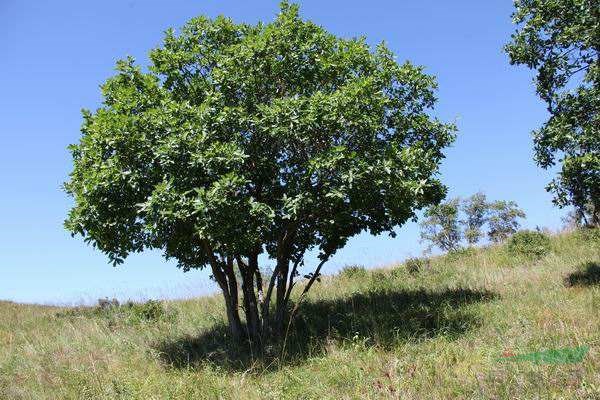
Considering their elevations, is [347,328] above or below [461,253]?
below

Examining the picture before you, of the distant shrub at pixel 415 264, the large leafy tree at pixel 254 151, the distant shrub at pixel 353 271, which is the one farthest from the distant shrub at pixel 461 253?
the large leafy tree at pixel 254 151

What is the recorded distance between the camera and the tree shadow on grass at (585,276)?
1424cm

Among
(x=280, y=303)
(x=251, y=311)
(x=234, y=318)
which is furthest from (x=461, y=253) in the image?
(x=234, y=318)

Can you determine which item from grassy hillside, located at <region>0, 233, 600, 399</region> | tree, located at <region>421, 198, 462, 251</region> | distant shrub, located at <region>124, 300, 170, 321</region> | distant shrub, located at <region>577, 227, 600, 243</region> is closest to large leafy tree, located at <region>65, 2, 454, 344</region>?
grassy hillside, located at <region>0, 233, 600, 399</region>

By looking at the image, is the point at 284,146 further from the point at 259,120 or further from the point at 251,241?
the point at 251,241

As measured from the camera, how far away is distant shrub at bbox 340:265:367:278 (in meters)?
19.8

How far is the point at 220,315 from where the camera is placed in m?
16.1

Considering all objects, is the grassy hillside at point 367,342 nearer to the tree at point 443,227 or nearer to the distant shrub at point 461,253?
the distant shrub at point 461,253

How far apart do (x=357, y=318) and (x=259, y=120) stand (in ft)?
19.4

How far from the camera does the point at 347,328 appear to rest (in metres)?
12.5

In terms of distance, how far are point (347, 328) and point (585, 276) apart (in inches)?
317

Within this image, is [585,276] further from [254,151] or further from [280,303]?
[254,151]

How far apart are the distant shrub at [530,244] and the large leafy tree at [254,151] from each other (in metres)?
8.58

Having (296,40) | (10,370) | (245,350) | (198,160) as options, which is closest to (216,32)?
(296,40)
